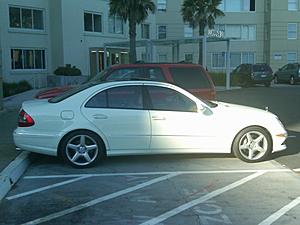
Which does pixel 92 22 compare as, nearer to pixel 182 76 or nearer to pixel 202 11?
pixel 202 11

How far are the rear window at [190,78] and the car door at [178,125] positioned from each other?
2.91 metres

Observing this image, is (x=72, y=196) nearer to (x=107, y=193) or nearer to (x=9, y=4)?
(x=107, y=193)

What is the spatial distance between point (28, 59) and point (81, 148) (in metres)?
23.8

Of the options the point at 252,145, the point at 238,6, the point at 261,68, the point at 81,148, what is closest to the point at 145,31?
the point at 261,68

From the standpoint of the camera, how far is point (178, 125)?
8039 mm

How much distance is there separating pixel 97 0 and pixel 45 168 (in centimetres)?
2733

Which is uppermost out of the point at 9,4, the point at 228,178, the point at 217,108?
the point at 9,4

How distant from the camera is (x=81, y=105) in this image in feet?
26.1

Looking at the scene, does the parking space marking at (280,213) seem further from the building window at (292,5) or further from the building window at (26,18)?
the building window at (292,5)

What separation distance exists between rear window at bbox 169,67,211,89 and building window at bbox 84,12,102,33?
2312cm

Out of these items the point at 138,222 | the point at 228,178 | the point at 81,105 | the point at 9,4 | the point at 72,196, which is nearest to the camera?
the point at 138,222

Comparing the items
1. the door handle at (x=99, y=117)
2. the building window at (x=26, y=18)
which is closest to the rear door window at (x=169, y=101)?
the door handle at (x=99, y=117)

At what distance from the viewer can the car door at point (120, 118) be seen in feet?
26.0

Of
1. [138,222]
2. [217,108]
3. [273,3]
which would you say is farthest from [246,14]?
[138,222]
